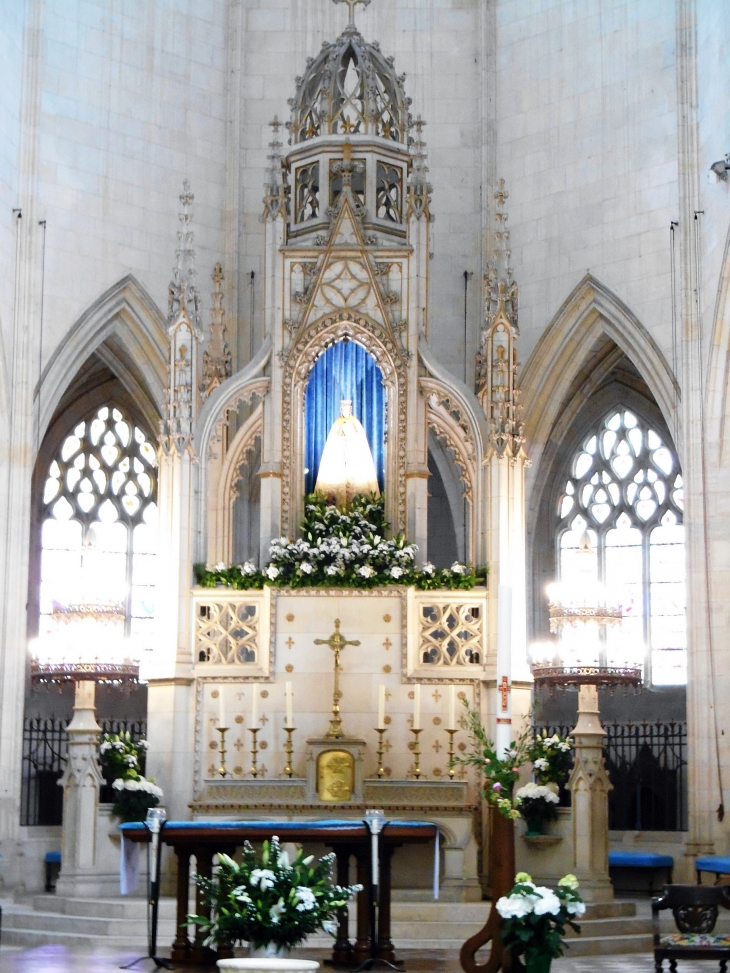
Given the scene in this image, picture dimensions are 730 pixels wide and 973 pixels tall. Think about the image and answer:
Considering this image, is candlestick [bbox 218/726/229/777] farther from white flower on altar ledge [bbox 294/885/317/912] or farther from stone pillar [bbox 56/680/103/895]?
white flower on altar ledge [bbox 294/885/317/912]

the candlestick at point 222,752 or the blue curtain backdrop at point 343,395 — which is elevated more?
the blue curtain backdrop at point 343,395

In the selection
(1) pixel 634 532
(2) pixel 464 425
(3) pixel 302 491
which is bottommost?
(3) pixel 302 491

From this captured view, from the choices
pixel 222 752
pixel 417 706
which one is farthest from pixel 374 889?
pixel 222 752

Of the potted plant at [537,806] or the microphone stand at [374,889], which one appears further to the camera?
Answer: the potted plant at [537,806]

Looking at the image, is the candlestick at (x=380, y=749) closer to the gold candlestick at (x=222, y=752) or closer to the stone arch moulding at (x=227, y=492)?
the gold candlestick at (x=222, y=752)

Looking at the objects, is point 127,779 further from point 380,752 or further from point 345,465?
point 345,465

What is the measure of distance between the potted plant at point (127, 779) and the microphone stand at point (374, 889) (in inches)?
182

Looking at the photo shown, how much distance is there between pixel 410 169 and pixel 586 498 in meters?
7.23

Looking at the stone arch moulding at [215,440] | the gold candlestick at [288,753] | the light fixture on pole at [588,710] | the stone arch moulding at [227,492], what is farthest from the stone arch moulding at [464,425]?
the gold candlestick at [288,753]

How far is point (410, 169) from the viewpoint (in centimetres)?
1969

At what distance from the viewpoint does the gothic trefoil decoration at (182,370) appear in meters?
18.6

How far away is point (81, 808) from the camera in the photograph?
17062mm

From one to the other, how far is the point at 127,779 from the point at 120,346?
27.1 feet

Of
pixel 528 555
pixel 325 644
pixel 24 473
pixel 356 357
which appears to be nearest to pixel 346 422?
pixel 356 357
